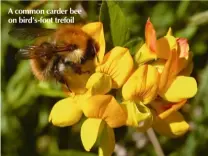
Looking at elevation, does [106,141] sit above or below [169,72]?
below

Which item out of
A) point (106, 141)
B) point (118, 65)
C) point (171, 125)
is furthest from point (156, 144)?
point (118, 65)

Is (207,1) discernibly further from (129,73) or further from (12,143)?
(12,143)

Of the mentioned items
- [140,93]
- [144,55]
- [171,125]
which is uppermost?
[144,55]

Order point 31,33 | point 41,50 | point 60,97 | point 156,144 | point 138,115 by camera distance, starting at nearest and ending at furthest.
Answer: point 138,115 → point 41,50 → point 31,33 → point 156,144 → point 60,97

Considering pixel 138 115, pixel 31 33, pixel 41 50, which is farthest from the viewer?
pixel 31 33

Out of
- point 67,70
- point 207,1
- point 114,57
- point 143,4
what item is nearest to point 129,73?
point 114,57

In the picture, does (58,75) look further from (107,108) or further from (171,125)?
(171,125)

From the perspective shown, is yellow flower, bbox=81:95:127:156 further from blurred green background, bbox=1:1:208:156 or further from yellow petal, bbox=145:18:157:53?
blurred green background, bbox=1:1:208:156

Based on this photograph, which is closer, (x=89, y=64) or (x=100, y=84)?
(x=100, y=84)

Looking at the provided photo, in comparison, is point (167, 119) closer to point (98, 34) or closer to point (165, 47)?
point (165, 47)
